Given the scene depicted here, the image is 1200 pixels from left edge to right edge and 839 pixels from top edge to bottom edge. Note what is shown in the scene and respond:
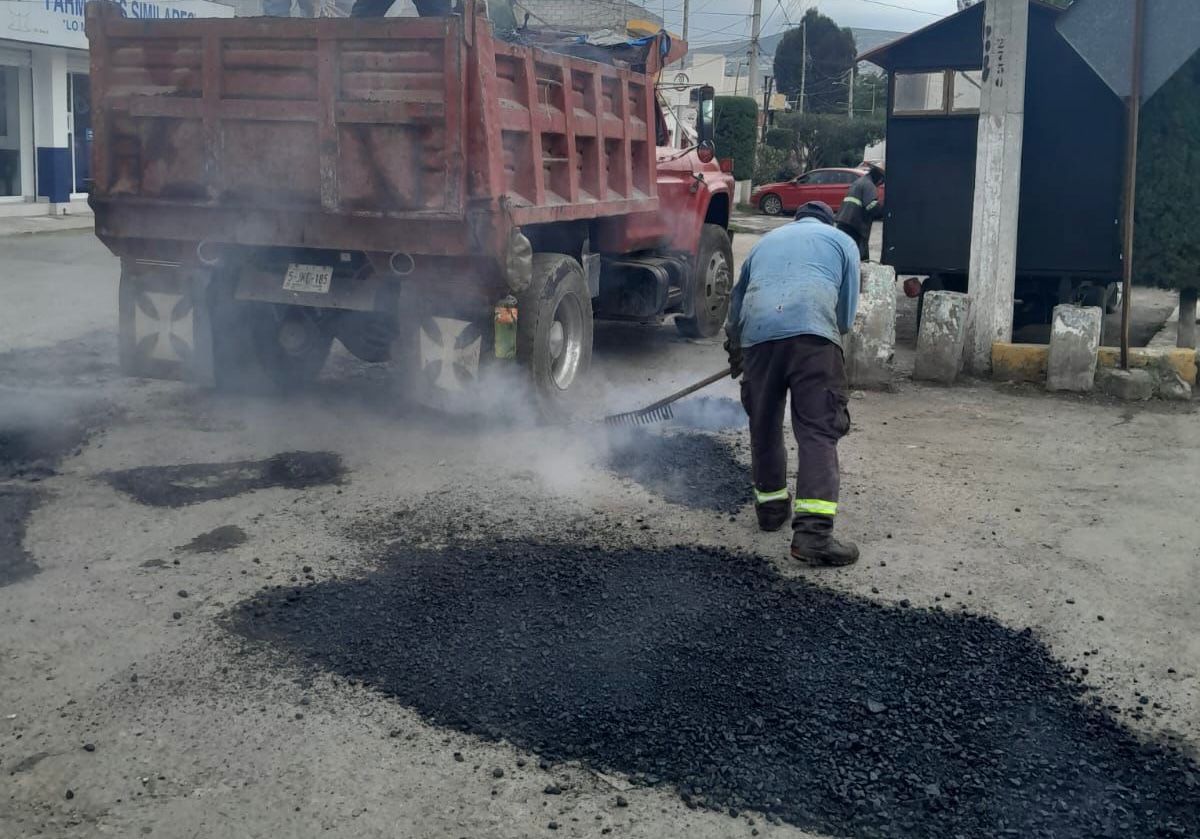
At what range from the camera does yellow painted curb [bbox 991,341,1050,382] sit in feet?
30.0

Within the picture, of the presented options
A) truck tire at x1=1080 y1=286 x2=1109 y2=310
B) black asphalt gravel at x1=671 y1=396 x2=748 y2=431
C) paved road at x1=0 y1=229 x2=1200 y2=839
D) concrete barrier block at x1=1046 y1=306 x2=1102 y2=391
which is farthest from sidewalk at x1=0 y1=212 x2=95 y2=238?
concrete barrier block at x1=1046 y1=306 x2=1102 y2=391

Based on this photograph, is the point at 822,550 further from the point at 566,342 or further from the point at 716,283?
the point at 716,283

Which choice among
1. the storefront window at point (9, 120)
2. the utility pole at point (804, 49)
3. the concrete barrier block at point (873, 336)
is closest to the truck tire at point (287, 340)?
the concrete barrier block at point (873, 336)

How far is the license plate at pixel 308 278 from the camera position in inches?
285

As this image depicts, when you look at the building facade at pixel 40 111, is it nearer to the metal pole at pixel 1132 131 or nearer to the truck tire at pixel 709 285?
the truck tire at pixel 709 285

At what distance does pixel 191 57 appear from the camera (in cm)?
695

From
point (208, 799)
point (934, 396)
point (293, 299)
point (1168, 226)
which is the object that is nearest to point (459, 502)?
point (293, 299)

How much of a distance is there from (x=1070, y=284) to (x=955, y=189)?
4.67 ft

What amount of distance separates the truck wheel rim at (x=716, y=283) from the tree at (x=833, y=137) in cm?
3062

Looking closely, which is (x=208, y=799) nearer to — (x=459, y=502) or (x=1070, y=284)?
(x=459, y=502)

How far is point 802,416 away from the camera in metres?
5.49

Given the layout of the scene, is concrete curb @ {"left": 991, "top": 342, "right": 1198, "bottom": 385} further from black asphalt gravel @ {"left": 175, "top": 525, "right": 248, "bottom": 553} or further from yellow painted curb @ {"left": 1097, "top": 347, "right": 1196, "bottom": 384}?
black asphalt gravel @ {"left": 175, "top": 525, "right": 248, "bottom": 553}

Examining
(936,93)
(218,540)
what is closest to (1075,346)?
(936,93)

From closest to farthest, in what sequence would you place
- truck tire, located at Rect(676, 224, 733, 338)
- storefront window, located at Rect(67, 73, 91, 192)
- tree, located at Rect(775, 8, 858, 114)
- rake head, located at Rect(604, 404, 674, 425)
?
1. rake head, located at Rect(604, 404, 674, 425)
2. truck tire, located at Rect(676, 224, 733, 338)
3. storefront window, located at Rect(67, 73, 91, 192)
4. tree, located at Rect(775, 8, 858, 114)
